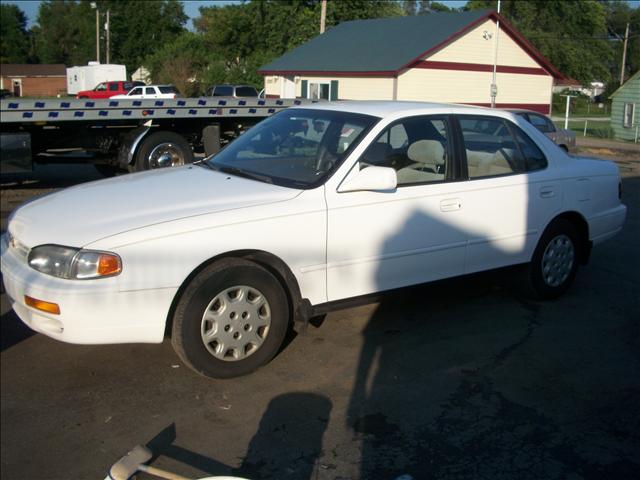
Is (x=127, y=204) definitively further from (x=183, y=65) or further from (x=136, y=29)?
(x=136, y=29)

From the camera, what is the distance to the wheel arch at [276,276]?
14.0ft

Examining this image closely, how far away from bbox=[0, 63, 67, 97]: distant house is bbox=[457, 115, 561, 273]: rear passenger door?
7979 cm

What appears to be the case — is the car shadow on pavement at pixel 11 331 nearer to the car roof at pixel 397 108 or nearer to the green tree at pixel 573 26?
the car roof at pixel 397 108

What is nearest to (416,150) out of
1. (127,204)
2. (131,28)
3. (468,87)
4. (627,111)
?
(127,204)

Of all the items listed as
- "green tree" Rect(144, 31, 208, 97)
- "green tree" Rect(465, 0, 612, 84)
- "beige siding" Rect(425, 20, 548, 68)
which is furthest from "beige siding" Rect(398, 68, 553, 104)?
"green tree" Rect(144, 31, 208, 97)

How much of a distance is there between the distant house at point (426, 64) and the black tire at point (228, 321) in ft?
95.2

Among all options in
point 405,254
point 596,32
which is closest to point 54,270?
point 405,254

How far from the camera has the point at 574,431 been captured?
3969mm

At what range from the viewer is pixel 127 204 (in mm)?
4496

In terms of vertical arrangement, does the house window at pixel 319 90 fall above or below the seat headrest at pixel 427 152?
above

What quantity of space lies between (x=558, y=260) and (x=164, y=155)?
24.4 feet

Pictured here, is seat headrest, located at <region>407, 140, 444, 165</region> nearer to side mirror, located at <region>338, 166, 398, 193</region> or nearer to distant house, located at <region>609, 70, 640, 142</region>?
Answer: side mirror, located at <region>338, 166, 398, 193</region>

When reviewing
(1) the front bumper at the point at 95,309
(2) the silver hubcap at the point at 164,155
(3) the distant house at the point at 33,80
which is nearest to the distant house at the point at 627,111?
(2) the silver hubcap at the point at 164,155

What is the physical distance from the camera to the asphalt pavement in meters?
3.64
